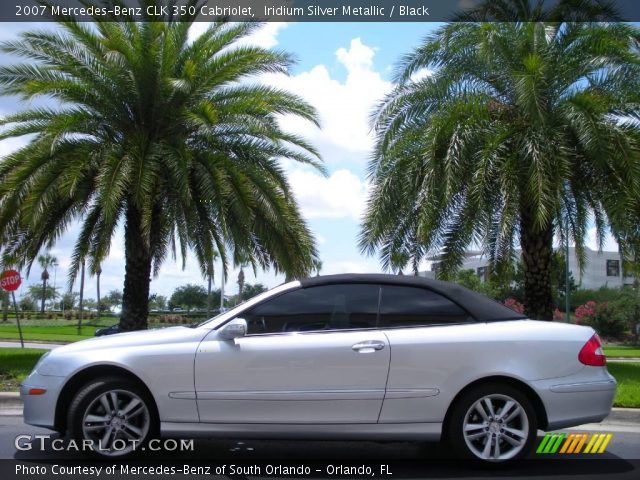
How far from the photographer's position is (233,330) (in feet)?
18.7

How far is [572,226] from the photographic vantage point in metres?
14.9

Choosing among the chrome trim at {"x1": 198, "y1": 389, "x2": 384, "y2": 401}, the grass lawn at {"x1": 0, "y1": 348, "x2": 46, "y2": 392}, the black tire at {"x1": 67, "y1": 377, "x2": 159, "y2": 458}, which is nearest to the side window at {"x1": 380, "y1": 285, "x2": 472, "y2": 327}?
the chrome trim at {"x1": 198, "y1": 389, "x2": 384, "y2": 401}

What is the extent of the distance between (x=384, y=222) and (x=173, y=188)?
4.22 meters

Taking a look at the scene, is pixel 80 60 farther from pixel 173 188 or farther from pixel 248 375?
pixel 248 375

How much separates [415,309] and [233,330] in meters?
1.52

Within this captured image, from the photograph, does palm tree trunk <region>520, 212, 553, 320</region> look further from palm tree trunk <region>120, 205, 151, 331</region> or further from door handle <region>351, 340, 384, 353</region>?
door handle <region>351, 340, 384, 353</region>

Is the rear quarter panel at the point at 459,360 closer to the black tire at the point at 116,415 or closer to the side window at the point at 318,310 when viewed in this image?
the side window at the point at 318,310

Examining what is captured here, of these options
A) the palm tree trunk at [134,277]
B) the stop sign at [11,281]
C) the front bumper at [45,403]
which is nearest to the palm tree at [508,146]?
the palm tree trunk at [134,277]

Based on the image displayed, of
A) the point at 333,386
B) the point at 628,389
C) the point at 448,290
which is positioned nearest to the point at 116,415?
the point at 333,386

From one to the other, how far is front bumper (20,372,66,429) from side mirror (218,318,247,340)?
1332mm

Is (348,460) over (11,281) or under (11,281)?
under

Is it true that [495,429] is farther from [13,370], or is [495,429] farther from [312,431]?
[13,370]

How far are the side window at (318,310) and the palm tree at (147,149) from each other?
23.5 ft

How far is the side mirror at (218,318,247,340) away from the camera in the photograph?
5.70 m
